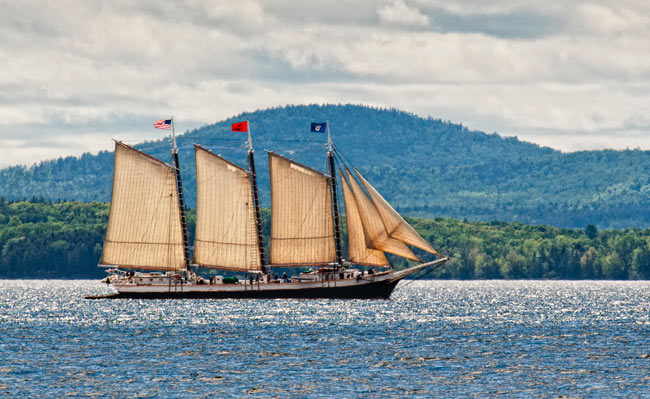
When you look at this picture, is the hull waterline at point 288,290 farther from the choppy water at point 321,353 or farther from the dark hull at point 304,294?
the choppy water at point 321,353

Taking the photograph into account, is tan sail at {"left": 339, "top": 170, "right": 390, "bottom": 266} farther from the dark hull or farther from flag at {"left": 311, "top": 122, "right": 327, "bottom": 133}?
flag at {"left": 311, "top": 122, "right": 327, "bottom": 133}

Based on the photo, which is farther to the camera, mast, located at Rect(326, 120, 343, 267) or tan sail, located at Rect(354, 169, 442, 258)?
mast, located at Rect(326, 120, 343, 267)

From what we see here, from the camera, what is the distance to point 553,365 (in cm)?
7306

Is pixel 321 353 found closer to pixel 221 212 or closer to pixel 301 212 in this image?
pixel 301 212

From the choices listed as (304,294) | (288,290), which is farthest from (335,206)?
(288,290)

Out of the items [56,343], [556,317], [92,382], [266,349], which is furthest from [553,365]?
[556,317]

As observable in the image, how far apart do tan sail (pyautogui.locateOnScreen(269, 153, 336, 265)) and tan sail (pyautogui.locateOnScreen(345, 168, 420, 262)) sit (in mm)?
6149

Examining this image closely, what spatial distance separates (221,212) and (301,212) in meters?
9.38

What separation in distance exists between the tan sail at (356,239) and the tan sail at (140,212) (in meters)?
20.5

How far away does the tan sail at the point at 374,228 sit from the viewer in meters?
123

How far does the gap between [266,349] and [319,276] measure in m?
50.6

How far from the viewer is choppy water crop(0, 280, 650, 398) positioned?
207 ft

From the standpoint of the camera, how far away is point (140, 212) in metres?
131

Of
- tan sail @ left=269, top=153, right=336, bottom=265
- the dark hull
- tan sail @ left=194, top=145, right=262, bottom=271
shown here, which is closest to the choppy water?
the dark hull
